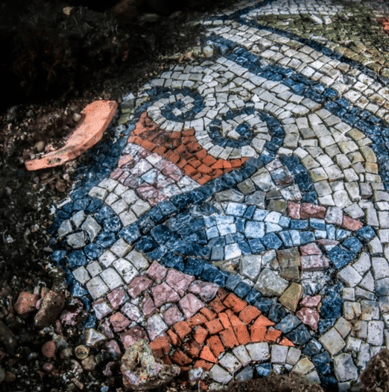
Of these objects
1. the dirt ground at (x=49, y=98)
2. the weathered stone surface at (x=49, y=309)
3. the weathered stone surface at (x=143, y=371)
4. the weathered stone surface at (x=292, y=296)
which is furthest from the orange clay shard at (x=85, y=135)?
the weathered stone surface at (x=292, y=296)

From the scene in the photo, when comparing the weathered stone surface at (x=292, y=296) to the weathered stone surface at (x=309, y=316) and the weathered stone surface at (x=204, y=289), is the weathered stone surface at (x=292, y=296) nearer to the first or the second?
the weathered stone surface at (x=309, y=316)

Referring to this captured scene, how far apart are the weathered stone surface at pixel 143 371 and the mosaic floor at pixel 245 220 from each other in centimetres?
13

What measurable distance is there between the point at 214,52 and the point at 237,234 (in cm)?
301

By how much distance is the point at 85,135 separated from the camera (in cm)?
486

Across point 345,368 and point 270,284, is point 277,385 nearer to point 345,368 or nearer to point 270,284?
point 345,368

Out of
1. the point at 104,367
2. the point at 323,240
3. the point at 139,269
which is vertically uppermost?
the point at 323,240

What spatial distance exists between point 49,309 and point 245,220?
185 centimetres

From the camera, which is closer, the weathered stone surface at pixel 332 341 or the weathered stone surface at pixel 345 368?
the weathered stone surface at pixel 345 368

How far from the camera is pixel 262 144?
4684 millimetres

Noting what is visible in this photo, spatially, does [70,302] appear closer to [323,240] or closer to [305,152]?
[323,240]

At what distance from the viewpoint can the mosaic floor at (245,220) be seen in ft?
11.1

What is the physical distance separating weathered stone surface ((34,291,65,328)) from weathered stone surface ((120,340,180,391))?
0.72m

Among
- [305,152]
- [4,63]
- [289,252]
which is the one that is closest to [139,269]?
[289,252]

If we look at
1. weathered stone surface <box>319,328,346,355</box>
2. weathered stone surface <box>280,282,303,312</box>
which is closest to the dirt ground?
weathered stone surface <box>319,328,346,355</box>
